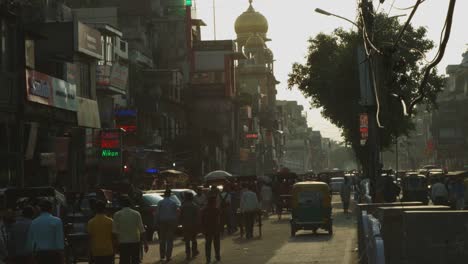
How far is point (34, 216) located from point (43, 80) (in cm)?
2574

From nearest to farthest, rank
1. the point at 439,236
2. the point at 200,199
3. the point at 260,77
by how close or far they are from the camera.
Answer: the point at 439,236
the point at 200,199
the point at 260,77

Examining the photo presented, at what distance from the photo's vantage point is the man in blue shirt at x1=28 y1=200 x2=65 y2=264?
15781 mm

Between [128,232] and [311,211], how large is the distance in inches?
654

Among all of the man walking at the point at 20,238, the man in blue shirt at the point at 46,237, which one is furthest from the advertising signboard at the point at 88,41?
the man in blue shirt at the point at 46,237

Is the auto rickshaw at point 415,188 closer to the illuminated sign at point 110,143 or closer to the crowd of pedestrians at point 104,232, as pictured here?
the illuminated sign at point 110,143

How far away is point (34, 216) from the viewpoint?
57.3ft

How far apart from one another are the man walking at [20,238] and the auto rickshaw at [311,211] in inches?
726

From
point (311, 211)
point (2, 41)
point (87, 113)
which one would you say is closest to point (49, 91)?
point (2, 41)

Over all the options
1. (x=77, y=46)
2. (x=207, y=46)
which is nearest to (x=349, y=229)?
(x=77, y=46)

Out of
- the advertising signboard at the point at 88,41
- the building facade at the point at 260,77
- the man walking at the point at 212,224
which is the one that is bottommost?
the man walking at the point at 212,224

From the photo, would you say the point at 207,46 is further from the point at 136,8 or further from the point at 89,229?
the point at 89,229

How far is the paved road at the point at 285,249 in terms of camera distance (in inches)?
987

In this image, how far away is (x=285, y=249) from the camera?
28484mm

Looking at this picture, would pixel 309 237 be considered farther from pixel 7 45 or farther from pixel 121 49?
pixel 121 49
